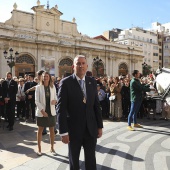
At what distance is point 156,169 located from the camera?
4230 mm

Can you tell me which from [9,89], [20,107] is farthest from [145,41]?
[9,89]

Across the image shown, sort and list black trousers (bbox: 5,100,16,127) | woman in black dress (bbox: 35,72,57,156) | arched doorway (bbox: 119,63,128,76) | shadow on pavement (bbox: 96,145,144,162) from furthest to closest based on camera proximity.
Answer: arched doorway (bbox: 119,63,128,76) → black trousers (bbox: 5,100,16,127) → woman in black dress (bbox: 35,72,57,156) → shadow on pavement (bbox: 96,145,144,162)

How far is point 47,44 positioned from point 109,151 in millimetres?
26620

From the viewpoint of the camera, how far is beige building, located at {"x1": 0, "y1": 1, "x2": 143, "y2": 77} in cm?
2791

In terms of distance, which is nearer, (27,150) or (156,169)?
(156,169)

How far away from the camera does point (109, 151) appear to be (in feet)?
17.4

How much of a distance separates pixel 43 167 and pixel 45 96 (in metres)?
1.65

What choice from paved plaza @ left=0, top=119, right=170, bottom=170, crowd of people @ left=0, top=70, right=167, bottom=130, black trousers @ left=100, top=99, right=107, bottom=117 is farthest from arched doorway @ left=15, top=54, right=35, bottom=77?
paved plaza @ left=0, top=119, right=170, bottom=170

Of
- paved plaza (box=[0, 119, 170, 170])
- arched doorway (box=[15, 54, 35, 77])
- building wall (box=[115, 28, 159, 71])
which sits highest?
building wall (box=[115, 28, 159, 71])

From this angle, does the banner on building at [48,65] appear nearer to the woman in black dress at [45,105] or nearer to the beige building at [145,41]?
the woman in black dress at [45,105]

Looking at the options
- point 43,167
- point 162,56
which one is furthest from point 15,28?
point 162,56

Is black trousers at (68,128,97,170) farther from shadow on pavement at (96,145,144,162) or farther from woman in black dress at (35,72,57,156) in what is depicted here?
woman in black dress at (35,72,57,156)

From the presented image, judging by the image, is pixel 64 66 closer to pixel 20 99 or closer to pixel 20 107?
pixel 20 107

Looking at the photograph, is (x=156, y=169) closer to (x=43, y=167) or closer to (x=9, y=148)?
(x=43, y=167)
